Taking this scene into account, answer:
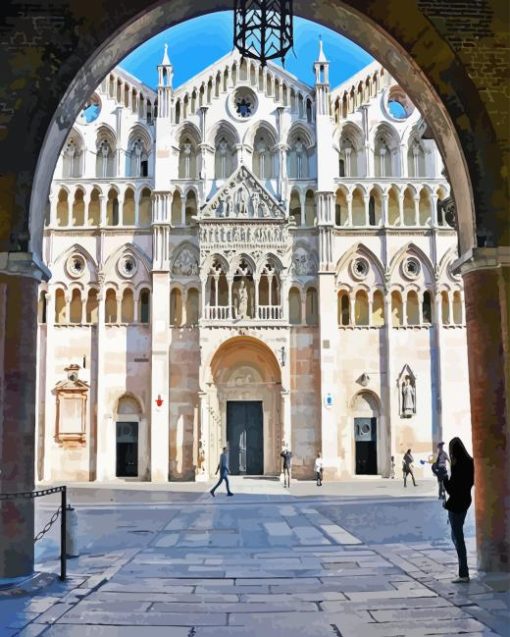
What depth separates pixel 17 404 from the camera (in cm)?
1143

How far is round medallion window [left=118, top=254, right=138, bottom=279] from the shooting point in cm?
3597

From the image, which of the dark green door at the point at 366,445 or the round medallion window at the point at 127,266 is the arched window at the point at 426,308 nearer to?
the dark green door at the point at 366,445

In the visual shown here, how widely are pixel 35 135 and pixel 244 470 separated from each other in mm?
25825

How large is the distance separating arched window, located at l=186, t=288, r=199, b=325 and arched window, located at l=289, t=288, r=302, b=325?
4423 millimetres

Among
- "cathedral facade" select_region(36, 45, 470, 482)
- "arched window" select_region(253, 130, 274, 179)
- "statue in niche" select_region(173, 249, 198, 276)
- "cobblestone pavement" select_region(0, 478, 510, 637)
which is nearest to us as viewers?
"cobblestone pavement" select_region(0, 478, 510, 637)

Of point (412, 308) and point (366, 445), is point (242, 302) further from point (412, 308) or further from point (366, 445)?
point (366, 445)

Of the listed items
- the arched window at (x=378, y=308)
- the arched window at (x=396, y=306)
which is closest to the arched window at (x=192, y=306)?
the arched window at (x=378, y=308)

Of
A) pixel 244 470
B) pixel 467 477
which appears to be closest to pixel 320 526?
pixel 467 477

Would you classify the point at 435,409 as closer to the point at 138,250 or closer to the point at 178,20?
the point at 138,250

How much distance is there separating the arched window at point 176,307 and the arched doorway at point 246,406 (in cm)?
246

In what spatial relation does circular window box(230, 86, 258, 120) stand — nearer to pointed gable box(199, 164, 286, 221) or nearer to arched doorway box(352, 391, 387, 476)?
pointed gable box(199, 164, 286, 221)

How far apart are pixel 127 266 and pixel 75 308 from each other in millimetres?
3187

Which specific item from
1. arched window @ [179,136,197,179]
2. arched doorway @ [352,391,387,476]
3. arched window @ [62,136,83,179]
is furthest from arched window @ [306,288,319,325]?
arched window @ [62,136,83,179]

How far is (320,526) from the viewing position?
17734mm
